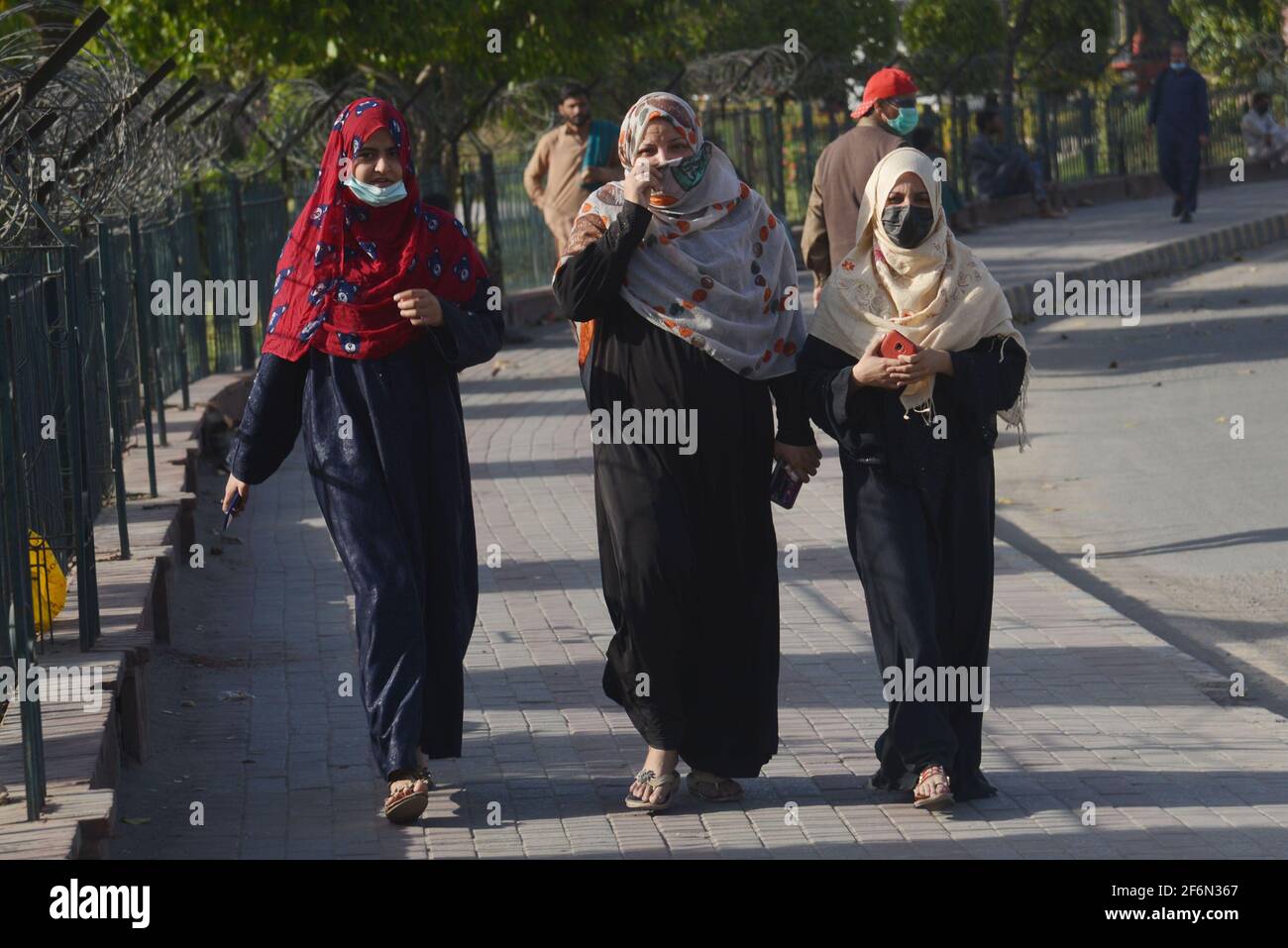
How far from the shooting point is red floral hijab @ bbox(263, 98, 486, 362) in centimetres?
493

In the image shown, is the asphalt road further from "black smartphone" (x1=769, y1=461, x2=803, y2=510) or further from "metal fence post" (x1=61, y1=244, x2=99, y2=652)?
"metal fence post" (x1=61, y1=244, x2=99, y2=652)

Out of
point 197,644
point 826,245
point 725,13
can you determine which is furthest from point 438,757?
point 725,13

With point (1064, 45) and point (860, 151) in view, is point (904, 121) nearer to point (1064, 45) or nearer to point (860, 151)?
point (860, 151)

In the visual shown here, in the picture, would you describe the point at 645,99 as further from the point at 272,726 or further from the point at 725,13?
the point at 725,13

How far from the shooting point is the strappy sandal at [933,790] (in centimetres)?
491

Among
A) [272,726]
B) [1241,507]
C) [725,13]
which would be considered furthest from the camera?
[725,13]

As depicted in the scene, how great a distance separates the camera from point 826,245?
9.66 meters

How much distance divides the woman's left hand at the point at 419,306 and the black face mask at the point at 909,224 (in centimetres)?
113

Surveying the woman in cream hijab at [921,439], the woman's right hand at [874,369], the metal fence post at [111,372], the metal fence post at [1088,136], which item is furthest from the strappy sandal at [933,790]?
the metal fence post at [1088,136]

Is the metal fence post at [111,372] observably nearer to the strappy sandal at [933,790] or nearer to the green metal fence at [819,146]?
the strappy sandal at [933,790]

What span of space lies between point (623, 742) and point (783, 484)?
1.07m

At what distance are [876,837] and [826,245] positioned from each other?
525 centimetres

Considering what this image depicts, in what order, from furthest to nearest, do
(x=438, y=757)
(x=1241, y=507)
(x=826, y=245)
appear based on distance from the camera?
(x=826, y=245)
(x=1241, y=507)
(x=438, y=757)

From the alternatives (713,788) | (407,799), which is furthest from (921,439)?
(407,799)
